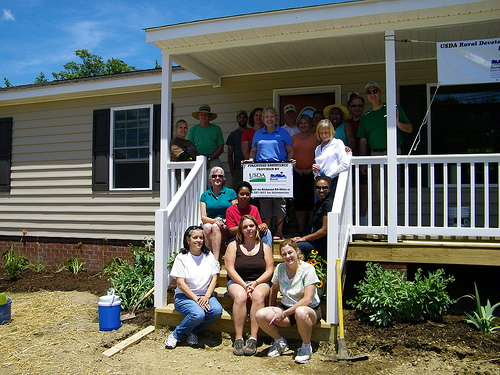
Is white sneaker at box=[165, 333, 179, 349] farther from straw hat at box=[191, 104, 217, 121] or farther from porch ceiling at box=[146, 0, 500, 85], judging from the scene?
porch ceiling at box=[146, 0, 500, 85]

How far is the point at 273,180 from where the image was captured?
225 inches

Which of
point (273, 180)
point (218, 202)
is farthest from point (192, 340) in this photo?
point (273, 180)

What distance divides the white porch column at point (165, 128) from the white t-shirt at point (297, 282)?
7.81 ft

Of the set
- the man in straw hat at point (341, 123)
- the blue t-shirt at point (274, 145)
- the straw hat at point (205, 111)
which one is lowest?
the blue t-shirt at point (274, 145)

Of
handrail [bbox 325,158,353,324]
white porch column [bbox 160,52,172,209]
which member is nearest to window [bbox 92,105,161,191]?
white porch column [bbox 160,52,172,209]

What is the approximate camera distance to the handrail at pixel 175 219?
207 inches

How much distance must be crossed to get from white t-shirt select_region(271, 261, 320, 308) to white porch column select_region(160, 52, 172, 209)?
7.81 ft

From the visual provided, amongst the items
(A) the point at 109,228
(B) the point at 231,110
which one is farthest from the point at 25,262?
(B) the point at 231,110

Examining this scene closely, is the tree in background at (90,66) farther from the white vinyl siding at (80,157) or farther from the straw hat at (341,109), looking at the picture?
the straw hat at (341,109)

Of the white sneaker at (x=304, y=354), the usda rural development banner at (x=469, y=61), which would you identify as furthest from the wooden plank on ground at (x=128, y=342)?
the usda rural development banner at (x=469, y=61)

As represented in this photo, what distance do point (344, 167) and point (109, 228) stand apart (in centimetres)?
505

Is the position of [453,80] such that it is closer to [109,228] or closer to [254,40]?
[254,40]

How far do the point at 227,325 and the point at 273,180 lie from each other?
1791 millimetres

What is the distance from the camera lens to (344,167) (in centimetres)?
531
